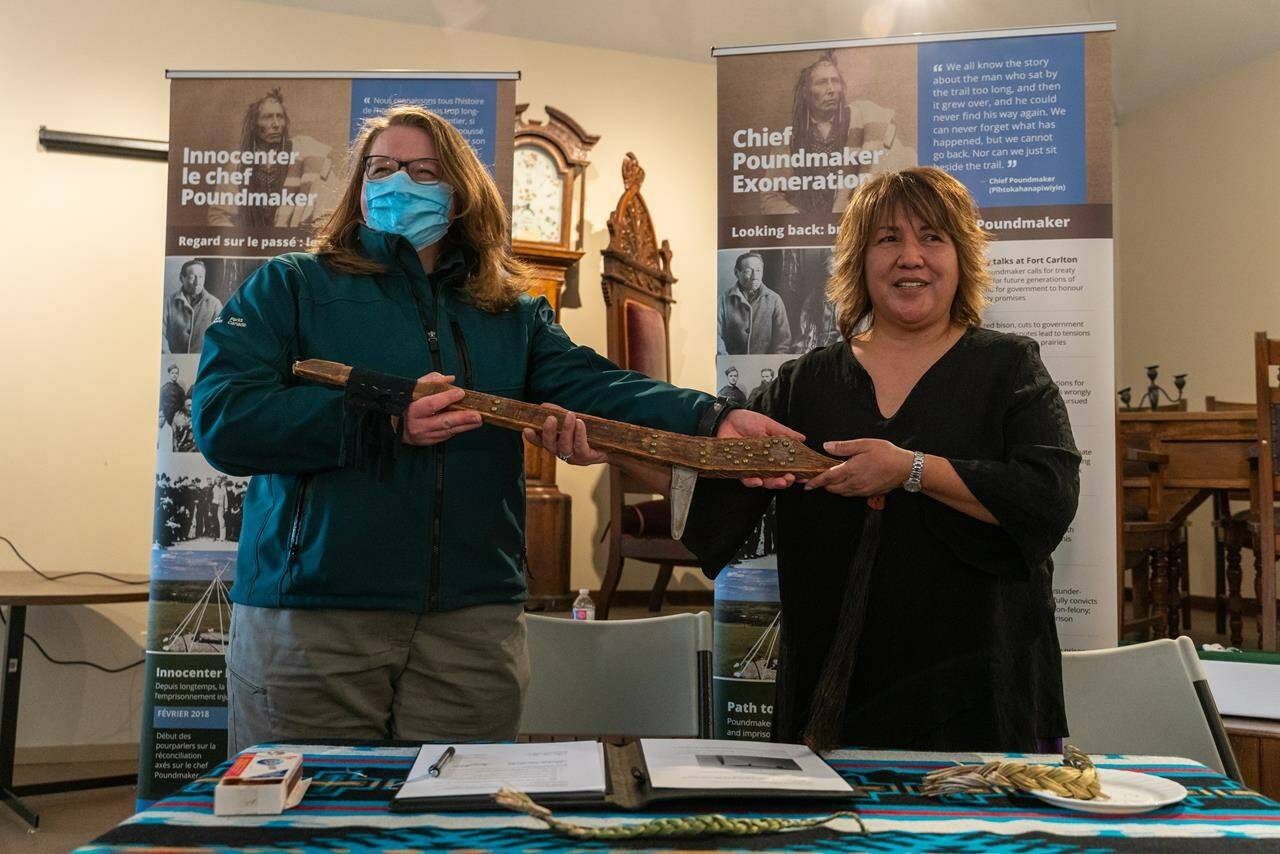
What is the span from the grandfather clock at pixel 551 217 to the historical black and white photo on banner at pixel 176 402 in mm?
2390

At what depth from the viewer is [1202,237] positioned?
7570 mm

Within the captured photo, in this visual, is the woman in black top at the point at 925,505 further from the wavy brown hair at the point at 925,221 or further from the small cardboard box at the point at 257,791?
the small cardboard box at the point at 257,791

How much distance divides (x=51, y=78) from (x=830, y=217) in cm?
397

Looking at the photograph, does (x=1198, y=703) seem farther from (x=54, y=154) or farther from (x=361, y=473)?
(x=54, y=154)

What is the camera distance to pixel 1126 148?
8.18 metres

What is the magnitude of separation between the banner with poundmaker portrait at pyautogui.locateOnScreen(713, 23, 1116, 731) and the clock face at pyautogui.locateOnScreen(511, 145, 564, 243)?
299 cm

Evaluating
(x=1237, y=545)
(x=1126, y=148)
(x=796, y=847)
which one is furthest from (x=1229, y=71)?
(x=796, y=847)

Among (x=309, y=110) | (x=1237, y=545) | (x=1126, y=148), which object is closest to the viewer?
(x=309, y=110)

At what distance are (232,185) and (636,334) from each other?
2.63m

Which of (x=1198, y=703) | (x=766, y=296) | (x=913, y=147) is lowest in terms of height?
(x=1198, y=703)

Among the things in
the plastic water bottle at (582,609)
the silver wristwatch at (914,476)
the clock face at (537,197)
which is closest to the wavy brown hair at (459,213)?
the silver wristwatch at (914,476)

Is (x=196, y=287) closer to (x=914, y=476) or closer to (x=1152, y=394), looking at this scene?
(x=914, y=476)

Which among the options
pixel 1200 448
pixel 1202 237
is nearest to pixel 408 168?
pixel 1200 448

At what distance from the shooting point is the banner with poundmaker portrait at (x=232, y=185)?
10.8ft
